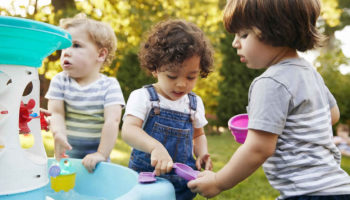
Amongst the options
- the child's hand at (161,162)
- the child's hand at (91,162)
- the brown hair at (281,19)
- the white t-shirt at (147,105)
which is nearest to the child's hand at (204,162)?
the white t-shirt at (147,105)

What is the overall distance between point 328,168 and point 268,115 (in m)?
0.33

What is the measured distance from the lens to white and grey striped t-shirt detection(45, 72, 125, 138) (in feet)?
7.79

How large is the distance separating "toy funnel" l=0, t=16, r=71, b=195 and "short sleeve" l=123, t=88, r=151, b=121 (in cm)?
51

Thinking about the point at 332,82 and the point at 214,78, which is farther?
the point at 214,78

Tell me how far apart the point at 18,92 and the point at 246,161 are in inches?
38.3

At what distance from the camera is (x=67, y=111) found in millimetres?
2438

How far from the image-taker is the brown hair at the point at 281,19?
1.38m

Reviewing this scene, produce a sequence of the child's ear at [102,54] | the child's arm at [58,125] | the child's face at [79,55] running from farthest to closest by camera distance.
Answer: the child's ear at [102,54]
the child's face at [79,55]
the child's arm at [58,125]

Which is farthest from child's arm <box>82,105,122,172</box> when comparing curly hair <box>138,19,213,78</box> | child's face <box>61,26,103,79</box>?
curly hair <box>138,19,213,78</box>

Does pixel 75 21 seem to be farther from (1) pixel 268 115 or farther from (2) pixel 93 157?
(1) pixel 268 115

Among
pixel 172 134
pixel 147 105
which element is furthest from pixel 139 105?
pixel 172 134

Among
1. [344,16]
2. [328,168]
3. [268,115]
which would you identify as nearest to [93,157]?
[268,115]

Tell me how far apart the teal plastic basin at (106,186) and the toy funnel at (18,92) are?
9 centimetres

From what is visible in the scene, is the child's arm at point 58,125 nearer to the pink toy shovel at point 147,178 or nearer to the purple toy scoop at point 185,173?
the pink toy shovel at point 147,178
